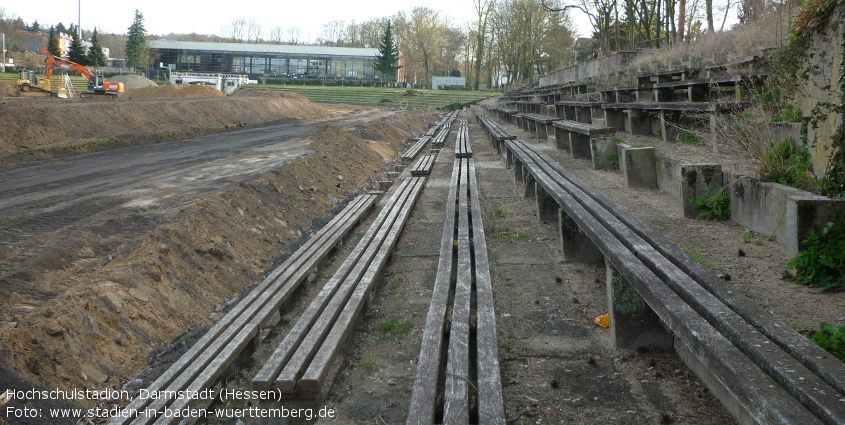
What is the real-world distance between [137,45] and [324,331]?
95.0m

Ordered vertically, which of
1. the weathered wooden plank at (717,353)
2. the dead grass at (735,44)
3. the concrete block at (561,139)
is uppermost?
the dead grass at (735,44)

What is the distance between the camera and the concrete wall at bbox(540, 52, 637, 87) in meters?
26.1

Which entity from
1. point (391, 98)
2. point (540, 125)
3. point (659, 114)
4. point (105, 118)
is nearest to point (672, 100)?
point (659, 114)

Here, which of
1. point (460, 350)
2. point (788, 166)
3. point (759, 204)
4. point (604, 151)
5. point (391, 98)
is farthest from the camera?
point (391, 98)

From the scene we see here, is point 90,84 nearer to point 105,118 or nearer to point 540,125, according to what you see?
point 105,118

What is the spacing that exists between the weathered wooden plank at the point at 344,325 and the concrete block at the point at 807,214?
132 inches

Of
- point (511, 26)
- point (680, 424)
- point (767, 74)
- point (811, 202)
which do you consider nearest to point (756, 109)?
point (767, 74)

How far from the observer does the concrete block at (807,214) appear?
5.08 metres

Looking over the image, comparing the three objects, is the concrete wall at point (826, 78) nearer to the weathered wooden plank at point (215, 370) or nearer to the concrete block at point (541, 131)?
the weathered wooden plank at point (215, 370)

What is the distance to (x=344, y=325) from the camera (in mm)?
5461

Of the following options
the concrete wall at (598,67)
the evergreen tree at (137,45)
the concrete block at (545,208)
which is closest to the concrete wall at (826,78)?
the concrete block at (545,208)

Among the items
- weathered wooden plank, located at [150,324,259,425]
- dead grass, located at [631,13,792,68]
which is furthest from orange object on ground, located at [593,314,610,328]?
dead grass, located at [631,13,792,68]

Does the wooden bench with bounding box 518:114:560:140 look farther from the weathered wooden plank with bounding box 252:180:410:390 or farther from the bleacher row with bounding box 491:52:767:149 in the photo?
the weathered wooden plank with bounding box 252:180:410:390

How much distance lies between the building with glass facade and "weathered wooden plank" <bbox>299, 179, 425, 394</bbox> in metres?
98.2
